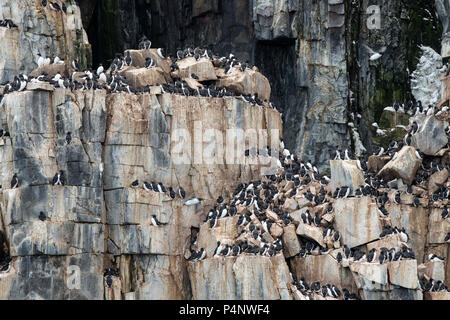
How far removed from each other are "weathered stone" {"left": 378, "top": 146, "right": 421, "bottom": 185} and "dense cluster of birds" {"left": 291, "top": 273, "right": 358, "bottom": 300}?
7545 millimetres

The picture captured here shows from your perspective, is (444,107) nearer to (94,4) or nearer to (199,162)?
(199,162)

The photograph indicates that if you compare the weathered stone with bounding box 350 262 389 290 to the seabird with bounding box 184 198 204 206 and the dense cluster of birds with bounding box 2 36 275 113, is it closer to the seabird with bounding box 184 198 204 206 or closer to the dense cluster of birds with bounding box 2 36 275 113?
the seabird with bounding box 184 198 204 206

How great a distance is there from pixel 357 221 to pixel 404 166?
5.16 meters

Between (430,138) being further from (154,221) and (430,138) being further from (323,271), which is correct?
(154,221)

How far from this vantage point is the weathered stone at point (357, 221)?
54125 mm

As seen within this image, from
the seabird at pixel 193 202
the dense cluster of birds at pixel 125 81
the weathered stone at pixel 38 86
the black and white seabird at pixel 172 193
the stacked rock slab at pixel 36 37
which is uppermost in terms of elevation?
the stacked rock slab at pixel 36 37

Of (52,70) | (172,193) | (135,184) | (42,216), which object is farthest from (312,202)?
(52,70)

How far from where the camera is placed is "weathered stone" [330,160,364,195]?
2170 inches

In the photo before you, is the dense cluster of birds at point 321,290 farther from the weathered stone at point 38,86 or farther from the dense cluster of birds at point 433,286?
the weathered stone at point 38,86

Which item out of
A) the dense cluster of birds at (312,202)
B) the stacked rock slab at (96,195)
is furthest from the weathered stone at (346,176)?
the stacked rock slab at (96,195)

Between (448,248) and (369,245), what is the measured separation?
5596 mm

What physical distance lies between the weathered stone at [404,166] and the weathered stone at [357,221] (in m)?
3.98

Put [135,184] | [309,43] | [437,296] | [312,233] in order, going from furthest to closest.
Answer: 1. [309,43]
2. [135,184]
3. [312,233]
4. [437,296]

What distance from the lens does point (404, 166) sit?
58062mm
